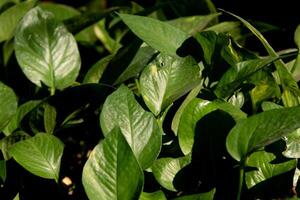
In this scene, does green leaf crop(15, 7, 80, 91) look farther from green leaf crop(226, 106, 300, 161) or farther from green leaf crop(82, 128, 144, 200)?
green leaf crop(226, 106, 300, 161)

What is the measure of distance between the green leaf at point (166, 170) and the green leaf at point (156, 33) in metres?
0.23

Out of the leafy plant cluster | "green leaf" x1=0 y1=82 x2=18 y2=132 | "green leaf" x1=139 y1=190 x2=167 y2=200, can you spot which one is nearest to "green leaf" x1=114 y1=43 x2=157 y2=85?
the leafy plant cluster

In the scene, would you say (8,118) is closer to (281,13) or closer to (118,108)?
(118,108)

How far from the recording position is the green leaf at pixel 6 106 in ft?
3.71

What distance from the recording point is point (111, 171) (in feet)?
3.04

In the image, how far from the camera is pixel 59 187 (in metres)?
1.10

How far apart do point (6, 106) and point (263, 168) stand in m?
0.50

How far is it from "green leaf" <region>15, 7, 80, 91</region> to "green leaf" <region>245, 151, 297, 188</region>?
0.48m

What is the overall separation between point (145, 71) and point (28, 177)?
Answer: 32 centimetres

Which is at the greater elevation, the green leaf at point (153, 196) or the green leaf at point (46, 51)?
the green leaf at point (46, 51)

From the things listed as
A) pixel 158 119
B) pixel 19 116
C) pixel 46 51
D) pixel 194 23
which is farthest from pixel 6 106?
pixel 194 23

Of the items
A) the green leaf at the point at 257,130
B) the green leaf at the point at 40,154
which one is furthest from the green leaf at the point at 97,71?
the green leaf at the point at 257,130

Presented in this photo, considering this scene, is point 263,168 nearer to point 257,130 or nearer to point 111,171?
point 257,130

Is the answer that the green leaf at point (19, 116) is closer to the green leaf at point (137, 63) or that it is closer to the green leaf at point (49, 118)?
the green leaf at point (49, 118)
